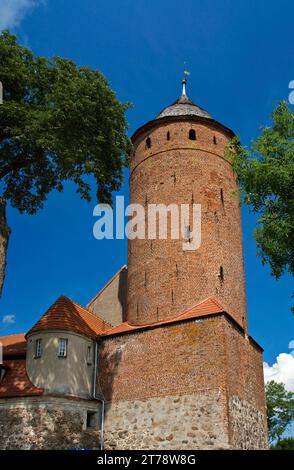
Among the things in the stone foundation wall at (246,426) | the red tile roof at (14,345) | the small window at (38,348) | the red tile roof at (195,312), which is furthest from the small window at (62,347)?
the stone foundation wall at (246,426)

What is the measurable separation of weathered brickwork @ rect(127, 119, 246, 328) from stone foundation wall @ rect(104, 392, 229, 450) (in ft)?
A: 11.8

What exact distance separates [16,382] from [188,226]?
9.17 meters

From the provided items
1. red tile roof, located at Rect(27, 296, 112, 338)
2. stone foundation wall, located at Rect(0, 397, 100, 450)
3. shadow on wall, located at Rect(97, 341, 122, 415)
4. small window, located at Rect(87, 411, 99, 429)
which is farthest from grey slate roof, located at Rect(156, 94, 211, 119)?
stone foundation wall, located at Rect(0, 397, 100, 450)

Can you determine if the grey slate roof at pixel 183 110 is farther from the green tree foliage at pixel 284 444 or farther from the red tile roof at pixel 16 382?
the green tree foliage at pixel 284 444

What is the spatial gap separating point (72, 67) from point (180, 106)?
9.12m

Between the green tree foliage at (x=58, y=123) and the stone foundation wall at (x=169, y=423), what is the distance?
7594mm

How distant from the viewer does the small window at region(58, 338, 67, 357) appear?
1962cm

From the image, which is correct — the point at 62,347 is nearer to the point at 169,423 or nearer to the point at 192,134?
the point at 169,423

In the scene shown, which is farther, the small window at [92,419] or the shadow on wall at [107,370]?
the shadow on wall at [107,370]

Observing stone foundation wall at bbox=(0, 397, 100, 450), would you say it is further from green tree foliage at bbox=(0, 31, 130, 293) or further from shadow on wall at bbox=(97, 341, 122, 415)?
green tree foliage at bbox=(0, 31, 130, 293)

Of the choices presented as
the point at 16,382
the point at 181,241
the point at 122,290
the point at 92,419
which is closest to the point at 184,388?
the point at 92,419

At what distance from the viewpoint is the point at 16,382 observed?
1933cm

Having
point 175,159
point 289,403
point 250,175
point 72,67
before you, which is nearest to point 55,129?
point 72,67

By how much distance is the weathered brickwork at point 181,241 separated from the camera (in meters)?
20.9
